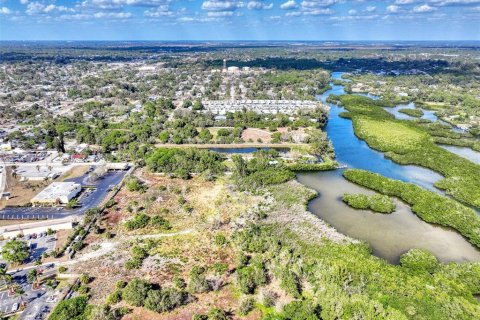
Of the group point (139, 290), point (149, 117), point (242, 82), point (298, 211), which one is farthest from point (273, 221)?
point (242, 82)

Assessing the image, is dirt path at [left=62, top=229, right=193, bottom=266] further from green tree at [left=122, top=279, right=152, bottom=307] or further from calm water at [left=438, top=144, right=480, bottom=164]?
calm water at [left=438, top=144, right=480, bottom=164]

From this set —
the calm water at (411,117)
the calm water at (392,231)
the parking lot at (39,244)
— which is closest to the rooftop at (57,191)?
the parking lot at (39,244)

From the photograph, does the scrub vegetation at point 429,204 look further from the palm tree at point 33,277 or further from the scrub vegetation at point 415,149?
the palm tree at point 33,277

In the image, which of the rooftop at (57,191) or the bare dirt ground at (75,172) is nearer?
the rooftop at (57,191)

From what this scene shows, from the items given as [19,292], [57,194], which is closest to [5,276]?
[19,292]

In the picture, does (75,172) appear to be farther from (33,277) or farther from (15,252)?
(33,277)

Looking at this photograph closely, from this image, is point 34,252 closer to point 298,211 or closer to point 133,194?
point 133,194
